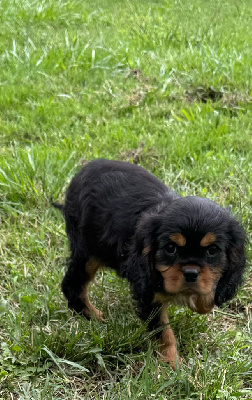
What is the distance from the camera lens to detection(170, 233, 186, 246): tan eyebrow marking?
2740mm

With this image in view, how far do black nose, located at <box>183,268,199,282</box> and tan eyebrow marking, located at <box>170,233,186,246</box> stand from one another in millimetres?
134

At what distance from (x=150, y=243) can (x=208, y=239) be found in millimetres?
322

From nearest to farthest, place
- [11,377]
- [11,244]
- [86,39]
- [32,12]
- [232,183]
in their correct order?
[11,377], [11,244], [232,183], [86,39], [32,12]

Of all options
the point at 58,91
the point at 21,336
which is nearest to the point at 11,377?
the point at 21,336

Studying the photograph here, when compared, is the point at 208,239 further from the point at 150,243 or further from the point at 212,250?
the point at 150,243

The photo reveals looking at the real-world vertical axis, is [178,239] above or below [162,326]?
above

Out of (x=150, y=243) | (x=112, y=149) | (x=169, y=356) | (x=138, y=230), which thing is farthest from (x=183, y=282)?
(x=112, y=149)

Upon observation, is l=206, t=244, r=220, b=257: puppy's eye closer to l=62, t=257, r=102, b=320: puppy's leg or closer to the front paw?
the front paw

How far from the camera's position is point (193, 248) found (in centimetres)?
276

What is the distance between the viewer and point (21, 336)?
3.21 metres

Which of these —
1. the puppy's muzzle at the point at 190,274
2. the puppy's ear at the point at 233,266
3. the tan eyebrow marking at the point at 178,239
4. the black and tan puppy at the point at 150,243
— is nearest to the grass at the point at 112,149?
the black and tan puppy at the point at 150,243

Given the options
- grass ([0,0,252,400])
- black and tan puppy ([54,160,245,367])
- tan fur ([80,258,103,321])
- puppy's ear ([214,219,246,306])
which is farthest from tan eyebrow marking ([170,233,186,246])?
tan fur ([80,258,103,321])

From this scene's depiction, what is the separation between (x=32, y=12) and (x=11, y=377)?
5995 mm

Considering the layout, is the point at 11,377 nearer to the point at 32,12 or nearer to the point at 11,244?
the point at 11,244
